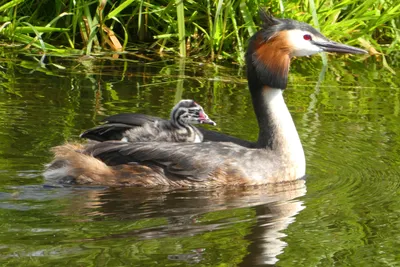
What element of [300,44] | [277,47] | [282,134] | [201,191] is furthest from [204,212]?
[300,44]

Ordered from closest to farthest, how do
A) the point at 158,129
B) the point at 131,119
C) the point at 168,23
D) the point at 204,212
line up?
the point at 204,212 → the point at 131,119 → the point at 158,129 → the point at 168,23

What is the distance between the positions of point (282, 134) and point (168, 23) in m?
3.52

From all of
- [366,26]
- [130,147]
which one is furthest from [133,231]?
[366,26]

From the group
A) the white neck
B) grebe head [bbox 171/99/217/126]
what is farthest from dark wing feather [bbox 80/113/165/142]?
the white neck

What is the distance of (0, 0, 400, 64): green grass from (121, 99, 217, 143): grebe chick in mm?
2803

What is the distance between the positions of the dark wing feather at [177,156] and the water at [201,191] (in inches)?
7.3

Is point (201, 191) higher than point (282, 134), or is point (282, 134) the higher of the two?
point (282, 134)

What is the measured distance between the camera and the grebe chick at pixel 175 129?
24.9 ft

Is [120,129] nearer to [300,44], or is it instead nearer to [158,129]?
[158,129]

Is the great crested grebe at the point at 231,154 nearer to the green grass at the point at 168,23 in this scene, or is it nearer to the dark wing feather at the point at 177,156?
the dark wing feather at the point at 177,156

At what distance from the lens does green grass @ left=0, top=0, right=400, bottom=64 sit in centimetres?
1062

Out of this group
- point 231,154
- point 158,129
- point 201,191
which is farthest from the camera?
point 158,129

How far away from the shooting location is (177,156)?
285 inches

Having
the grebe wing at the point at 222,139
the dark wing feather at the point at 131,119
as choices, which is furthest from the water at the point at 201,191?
the dark wing feather at the point at 131,119
